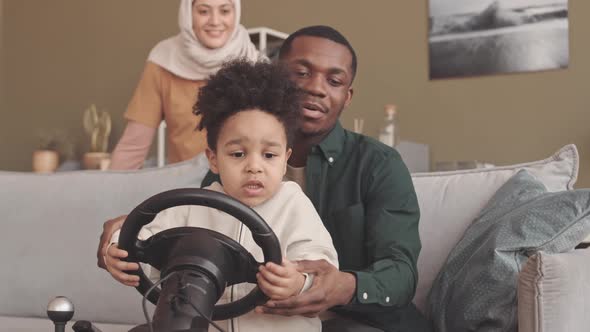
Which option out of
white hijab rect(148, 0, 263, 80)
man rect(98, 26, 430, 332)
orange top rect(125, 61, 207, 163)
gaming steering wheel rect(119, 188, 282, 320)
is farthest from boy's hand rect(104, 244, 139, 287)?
white hijab rect(148, 0, 263, 80)

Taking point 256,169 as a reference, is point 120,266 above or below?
below

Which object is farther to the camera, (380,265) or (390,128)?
(390,128)

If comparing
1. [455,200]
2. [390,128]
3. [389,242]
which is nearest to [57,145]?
[390,128]

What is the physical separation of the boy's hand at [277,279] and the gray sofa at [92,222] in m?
0.69

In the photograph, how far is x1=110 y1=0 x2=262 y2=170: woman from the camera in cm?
286

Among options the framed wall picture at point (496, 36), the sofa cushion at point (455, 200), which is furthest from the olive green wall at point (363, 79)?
the sofa cushion at point (455, 200)

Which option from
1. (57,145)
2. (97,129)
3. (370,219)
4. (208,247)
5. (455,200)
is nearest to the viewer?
(208,247)

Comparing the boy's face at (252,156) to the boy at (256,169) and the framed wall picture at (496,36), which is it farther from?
the framed wall picture at (496,36)

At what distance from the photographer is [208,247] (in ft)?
3.70

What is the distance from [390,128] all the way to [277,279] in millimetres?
3100

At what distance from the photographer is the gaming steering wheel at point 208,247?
111 centimetres

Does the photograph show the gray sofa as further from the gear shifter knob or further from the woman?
the gear shifter knob

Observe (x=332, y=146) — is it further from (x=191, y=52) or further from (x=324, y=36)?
(x=191, y=52)

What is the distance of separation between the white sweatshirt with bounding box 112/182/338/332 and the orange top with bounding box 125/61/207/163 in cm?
136
